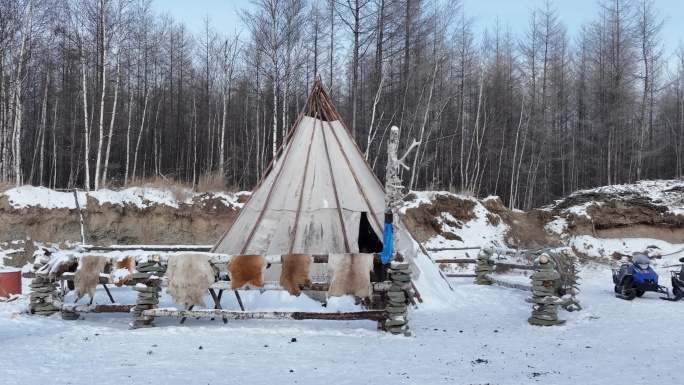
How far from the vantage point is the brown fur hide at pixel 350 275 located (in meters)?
7.05

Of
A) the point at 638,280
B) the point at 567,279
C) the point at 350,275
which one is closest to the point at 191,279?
the point at 350,275

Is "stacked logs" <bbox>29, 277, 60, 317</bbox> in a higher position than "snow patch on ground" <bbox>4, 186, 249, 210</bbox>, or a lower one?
lower

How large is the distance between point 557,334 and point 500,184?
26.7 metres

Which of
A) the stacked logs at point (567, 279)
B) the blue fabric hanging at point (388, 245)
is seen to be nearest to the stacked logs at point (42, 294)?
the blue fabric hanging at point (388, 245)

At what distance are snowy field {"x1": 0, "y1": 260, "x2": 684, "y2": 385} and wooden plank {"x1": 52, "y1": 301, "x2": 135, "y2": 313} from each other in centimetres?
22

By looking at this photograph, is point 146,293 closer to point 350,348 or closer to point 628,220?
point 350,348

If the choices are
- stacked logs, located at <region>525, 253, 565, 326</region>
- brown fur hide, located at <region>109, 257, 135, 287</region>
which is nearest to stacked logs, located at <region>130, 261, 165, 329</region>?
brown fur hide, located at <region>109, 257, 135, 287</region>

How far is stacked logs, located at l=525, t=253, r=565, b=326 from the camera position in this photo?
777 cm

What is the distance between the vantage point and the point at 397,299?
6.91 meters

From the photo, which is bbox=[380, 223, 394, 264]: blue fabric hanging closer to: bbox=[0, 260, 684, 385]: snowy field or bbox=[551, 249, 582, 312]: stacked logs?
bbox=[0, 260, 684, 385]: snowy field

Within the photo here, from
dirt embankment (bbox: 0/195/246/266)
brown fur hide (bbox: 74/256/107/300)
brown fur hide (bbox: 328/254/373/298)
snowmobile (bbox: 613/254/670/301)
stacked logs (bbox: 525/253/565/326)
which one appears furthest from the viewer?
dirt embankment (bbox: 0/195/246/266)

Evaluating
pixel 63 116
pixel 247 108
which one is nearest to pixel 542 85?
pixel 247 108

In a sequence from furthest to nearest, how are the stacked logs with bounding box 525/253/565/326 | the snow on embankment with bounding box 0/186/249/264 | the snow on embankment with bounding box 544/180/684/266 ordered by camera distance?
the snow on embankment with bounding box 544/180/684/266 < the snow on embankment with bounding box 0/186/249/264 < the stacked logs with bounding box 525/253/565/326

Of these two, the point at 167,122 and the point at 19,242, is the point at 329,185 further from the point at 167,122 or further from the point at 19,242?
the point at 167,122
